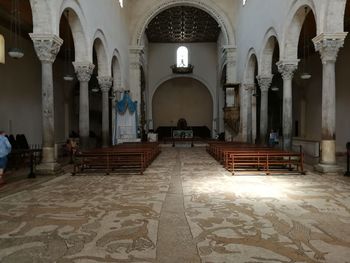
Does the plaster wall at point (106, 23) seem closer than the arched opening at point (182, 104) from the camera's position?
Yes

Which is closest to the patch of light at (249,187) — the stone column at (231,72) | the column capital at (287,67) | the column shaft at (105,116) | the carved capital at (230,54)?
the column capital at (287,67)

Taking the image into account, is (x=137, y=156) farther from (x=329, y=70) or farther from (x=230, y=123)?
(x=230, y=123)

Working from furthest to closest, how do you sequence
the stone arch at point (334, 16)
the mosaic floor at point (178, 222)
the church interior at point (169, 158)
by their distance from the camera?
the stone arch at point (334, 16) → the church interior at point (169, 158) → the mosaic floor at point (178, 222)

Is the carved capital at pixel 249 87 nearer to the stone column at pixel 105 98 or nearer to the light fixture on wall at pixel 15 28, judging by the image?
the stone column at pixel 105 98

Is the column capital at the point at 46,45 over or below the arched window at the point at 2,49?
below

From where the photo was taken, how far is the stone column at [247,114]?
21.6 meters

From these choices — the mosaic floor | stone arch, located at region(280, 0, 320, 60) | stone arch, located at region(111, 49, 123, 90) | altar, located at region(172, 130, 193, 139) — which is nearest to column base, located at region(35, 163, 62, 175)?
the mosaic floor

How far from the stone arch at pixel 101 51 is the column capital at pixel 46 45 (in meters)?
5.64

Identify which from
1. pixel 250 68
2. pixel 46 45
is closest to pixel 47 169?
pixel 46 45

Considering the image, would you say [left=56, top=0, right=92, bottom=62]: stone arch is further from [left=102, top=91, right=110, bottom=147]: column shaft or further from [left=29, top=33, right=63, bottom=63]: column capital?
[left=102, top=91, right=110, bottom=147]: column shaft

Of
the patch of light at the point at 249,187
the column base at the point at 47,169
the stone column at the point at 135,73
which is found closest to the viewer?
the patch of light at the point at 249,187

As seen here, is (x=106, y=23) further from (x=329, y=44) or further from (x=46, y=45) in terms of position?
(x=329, y=44)

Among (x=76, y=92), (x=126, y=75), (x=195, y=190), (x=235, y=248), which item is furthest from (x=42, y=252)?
(x=76, y=92)

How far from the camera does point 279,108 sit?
30234 millimetres
